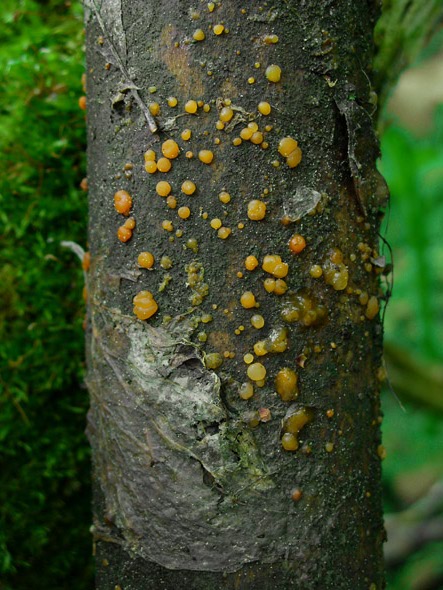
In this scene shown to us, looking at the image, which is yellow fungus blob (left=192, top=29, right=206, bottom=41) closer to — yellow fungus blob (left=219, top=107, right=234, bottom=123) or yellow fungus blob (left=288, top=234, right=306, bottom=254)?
yellow fungus blob (left=219, top=107, right=234, bottom=123)

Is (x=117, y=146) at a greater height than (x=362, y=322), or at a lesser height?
greater

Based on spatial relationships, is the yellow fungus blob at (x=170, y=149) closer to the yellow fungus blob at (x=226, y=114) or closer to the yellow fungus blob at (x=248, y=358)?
the yellow fungus blob at (x=226, y=114)

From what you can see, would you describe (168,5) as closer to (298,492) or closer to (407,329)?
(298,492)

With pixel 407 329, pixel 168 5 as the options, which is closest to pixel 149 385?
pixel 168 5

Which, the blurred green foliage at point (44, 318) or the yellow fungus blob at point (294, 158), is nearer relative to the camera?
the yellow fungus blob at point (294, 158)

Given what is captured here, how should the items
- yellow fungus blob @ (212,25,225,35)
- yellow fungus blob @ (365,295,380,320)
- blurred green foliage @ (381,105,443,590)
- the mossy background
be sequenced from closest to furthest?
yellow fungus blob @ (212,25,225,35) < yellow fungus blob @ (365,295,380,320) < the mossy background < blurred green foliage @ (381,105,443,590)

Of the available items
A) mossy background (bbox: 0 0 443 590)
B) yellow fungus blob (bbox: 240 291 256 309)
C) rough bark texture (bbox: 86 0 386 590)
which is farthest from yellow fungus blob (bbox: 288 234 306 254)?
mossy background (bbox: 0 0 443 590)

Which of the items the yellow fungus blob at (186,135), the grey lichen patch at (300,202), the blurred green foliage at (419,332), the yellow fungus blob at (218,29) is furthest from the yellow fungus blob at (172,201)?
the blurred green foliage at (419,332)
